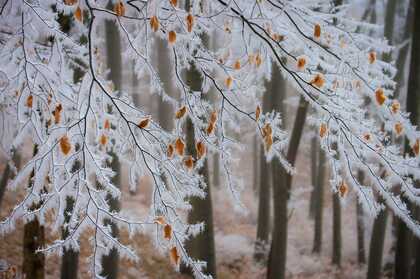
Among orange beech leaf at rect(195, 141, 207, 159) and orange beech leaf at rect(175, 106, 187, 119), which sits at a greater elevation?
orange beech leaf at rect(175, 106, 187, 119)

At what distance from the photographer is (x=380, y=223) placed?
25.9ft

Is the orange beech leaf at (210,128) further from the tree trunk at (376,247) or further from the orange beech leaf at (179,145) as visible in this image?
the tree trunk at (376,247)

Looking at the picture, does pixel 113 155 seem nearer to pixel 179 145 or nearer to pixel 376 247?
pixel 179 145

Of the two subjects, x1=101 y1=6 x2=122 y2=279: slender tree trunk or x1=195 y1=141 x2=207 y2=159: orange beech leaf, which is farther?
x1=101 y1=6 x2=122 y2=279: slender tree trunk

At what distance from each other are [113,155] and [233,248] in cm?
593

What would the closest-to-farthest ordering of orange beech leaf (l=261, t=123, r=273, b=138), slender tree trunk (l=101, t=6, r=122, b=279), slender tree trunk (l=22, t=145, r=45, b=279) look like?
1. orange beech leaf (l=261, t=123, r=273, b=138)
2. slender tree trunk (l=22, t=145, r=45, b=279)
3. slender tree trunk (l=101, t=6, r=122, b=279)

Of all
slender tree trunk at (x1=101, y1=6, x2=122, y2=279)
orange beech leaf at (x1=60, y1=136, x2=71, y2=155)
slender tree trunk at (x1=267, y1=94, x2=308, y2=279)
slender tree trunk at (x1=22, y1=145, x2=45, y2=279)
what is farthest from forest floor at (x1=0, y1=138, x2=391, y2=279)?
orange beech leaf at (x1=60, y1=136, x2=71, y2=155)

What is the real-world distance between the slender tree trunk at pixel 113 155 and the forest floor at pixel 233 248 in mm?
468

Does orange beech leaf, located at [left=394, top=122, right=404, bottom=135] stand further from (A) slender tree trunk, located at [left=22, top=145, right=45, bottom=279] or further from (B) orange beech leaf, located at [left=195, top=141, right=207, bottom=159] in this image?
(A) slender tree trunk, located at [left=22, top=145, right=45, bottom=279]

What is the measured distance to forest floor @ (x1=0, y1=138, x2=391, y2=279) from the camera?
8188mm

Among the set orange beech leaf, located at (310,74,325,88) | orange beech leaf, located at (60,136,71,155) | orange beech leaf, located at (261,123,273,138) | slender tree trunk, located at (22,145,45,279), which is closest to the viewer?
orange beech leaf, located at (60,136,71,155)

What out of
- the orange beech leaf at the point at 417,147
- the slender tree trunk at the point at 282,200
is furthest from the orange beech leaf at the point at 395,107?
the slender tree trunk at the point at 282,200

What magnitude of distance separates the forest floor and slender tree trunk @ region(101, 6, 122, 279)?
0.47 metres

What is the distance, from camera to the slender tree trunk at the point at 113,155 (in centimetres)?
652
